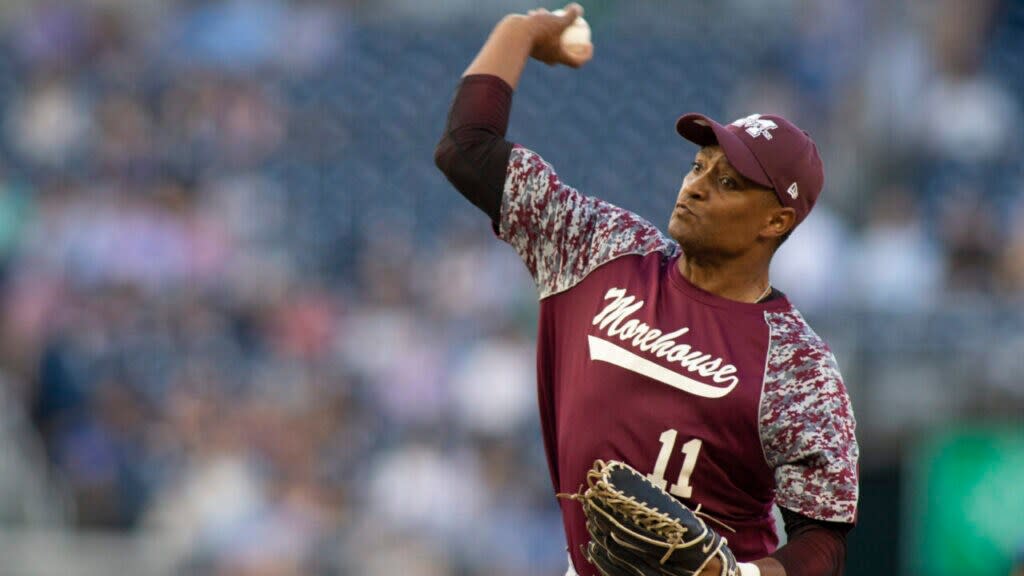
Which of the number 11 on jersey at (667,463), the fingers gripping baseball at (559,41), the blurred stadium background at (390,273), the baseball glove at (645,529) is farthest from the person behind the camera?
the blurred stadium background at (390,273)

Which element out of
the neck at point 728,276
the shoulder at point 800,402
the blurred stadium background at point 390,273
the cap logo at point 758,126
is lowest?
the blurred stadium background at point 390,273

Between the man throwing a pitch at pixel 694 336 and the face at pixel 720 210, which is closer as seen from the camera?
the man throwing a pitch at pixel 694 336

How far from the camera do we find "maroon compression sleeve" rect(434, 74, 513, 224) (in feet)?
10.9

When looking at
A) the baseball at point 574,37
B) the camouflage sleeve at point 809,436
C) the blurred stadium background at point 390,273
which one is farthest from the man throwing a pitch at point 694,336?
the blurred stadium background at point 390,273

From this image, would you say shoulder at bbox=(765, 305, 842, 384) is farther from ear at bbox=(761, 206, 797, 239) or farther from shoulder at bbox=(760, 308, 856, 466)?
ear at bbox=(761, 206, 797, 239)

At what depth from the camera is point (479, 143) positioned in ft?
10.9

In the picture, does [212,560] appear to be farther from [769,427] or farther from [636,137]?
[769,427]

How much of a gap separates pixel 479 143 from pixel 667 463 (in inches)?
31.1

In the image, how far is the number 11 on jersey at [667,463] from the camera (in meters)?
3.14

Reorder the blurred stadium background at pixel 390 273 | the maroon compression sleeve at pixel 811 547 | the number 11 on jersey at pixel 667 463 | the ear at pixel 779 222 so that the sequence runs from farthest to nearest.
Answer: the blurred stadium background at pixel 390 273 → the ear at pixel 779 222 → the number 11 on jersey at pixel 667 463 → the maroon compression sleeve at pixel 811 547

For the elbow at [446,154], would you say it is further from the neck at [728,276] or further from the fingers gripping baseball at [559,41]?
the neck at [728,276]

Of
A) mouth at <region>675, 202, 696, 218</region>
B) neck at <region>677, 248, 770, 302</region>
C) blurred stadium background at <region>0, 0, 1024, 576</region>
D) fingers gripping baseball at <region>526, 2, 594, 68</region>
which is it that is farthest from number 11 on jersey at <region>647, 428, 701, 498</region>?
blurred stadium background at <region>0, 0, 1024, 576</region>

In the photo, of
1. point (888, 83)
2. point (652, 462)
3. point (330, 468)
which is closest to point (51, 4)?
point (330, 468)

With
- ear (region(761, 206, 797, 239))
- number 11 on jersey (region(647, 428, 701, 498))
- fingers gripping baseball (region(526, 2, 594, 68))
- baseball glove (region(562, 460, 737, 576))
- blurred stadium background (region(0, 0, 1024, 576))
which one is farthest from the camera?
blurred stadium background (region(0, 0, 1024, 576))
